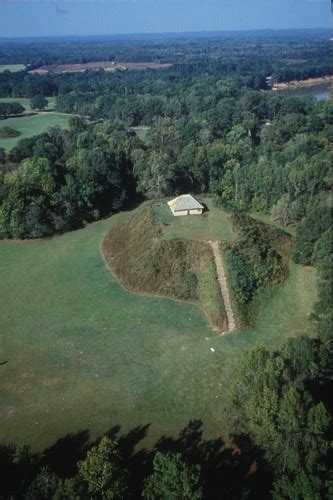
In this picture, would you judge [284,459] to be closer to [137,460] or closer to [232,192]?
[137,460]

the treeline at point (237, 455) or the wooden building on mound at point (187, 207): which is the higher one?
the wooden building on mound at point (187, 207)

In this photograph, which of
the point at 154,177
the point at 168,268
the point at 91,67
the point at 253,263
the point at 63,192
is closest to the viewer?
the point at 253,263

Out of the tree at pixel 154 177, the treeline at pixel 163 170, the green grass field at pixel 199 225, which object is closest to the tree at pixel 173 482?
the treeline at pixel 163 170

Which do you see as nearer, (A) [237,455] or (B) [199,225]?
(A) [237,455]

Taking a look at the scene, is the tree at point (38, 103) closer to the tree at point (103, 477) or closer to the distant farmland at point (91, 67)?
the distant farmland at point (91, 67)

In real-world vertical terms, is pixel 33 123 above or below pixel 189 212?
above

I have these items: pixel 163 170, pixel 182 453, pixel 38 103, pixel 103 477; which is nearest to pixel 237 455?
pixel 182 453

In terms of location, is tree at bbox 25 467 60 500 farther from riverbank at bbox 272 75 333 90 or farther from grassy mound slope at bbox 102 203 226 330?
riverbank at bbox 272 75 333 90

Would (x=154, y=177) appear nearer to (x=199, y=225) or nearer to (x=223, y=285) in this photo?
(x=199, y=225)
